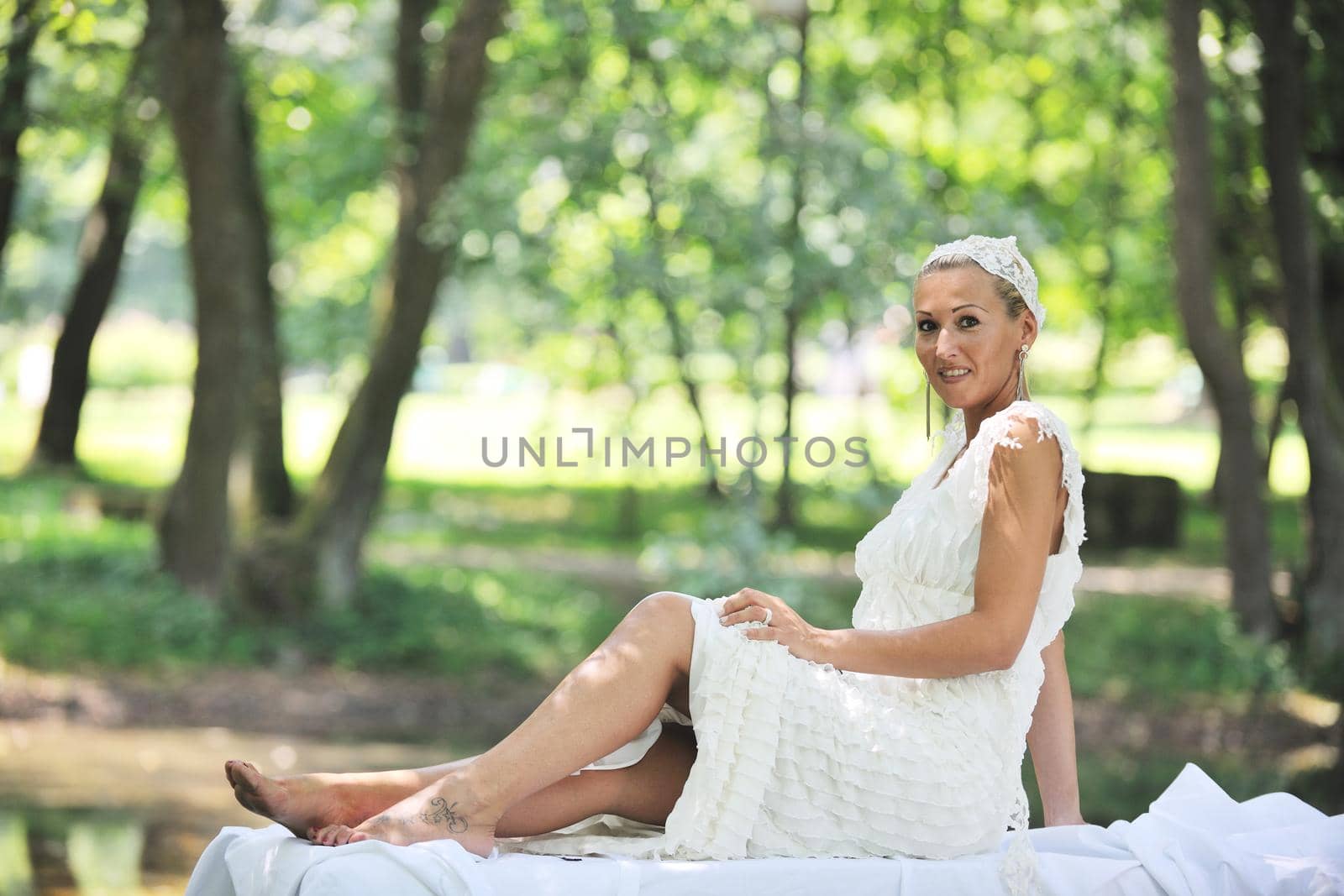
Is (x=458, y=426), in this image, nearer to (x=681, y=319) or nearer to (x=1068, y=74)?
(x=1068, y=74)

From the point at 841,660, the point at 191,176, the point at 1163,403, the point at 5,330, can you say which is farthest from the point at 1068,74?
the point at 1163,403

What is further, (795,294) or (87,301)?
(87,301)

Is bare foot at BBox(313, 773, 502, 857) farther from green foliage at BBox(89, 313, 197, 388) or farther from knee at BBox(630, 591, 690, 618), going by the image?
green foliage at BBox(89, 313, 197, 388)

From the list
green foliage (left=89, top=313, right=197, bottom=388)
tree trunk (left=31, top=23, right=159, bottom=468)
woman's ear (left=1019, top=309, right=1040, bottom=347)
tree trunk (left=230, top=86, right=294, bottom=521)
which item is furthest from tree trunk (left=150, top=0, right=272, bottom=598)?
green foliage (left=89, top=313, right=197, bottom=388)

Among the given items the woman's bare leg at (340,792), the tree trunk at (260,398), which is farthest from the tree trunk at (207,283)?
the woman's bare leg at (340,792)

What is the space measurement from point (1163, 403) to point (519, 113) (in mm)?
24730

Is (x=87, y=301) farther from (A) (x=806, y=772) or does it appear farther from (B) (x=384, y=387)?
(A) (x=806, y=772)

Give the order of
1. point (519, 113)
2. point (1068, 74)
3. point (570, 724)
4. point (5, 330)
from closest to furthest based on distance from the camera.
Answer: point (570, 724)
point (519, 113)
point (1068, 74)
point (5, 330)

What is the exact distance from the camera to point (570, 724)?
2994 mm

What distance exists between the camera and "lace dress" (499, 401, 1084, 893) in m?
3.10

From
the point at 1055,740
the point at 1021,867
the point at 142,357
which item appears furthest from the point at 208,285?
the point at 142,357

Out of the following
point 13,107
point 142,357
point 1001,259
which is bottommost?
point 1001,259

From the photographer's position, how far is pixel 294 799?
121 inches

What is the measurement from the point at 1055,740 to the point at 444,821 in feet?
4.75
